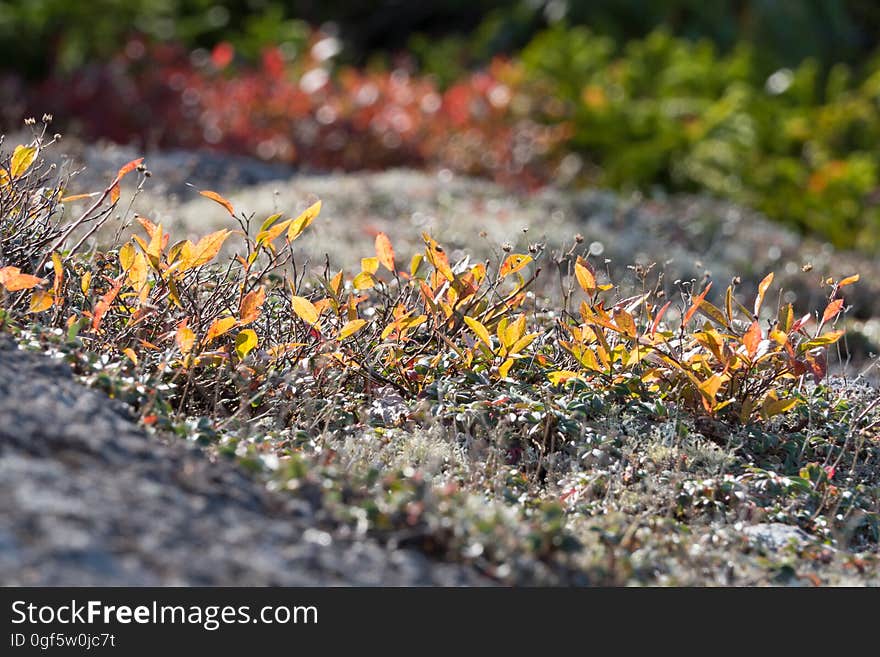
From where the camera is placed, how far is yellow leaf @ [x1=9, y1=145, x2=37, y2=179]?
3.27 m

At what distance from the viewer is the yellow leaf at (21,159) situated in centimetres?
327

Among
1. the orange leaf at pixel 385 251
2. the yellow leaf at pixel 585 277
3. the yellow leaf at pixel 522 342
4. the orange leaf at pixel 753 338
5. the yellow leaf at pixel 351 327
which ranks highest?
the orange leaf at pixel 385 251

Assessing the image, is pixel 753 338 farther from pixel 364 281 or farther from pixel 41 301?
pixel 41 301

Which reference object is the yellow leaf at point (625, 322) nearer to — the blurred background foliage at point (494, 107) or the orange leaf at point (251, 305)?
the orange leaf at point (251, 305)

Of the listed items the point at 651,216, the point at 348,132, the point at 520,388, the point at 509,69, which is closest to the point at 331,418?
the point at 520,388

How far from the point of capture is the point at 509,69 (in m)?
10.4

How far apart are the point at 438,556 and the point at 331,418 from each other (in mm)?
847

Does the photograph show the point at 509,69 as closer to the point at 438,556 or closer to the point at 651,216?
the point at 651,216

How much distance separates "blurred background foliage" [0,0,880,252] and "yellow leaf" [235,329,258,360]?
5659 mm

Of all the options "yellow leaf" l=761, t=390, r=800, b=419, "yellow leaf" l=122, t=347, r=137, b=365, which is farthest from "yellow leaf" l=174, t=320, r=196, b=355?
"yellow leaf" l=761, t=390, r=800, b=419

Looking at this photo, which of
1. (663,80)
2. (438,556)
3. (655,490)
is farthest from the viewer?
(663,80)

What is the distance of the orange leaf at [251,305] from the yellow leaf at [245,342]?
0.12ft

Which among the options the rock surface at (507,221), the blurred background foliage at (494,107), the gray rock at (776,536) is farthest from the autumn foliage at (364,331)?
the blurred background foliage at (494,107)

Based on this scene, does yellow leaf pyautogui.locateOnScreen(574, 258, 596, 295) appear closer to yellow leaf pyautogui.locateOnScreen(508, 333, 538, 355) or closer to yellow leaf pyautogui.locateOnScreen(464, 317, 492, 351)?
yellow leaf pyautogui.locateOnScreen(508, 333, 538, 355)
